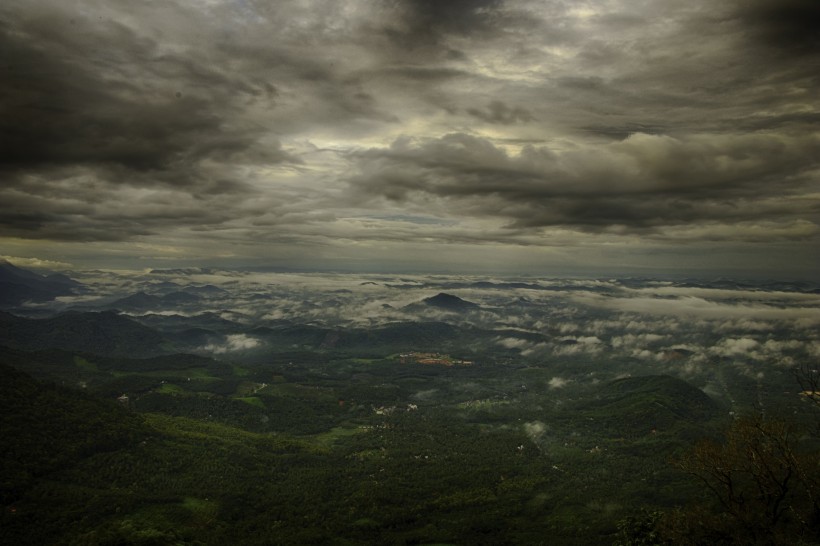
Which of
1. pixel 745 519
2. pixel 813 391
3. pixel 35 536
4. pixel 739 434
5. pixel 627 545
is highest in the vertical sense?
pixel 813 391

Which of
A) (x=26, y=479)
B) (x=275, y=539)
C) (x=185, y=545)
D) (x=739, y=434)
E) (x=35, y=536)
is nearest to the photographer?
(x=739, y=434)

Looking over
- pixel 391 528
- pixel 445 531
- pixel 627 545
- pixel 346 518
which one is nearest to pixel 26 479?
pixel 346 518

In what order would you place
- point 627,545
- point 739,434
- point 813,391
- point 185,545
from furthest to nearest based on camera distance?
point 185,545 < point 627,545 < point 739,434 < point 813,391

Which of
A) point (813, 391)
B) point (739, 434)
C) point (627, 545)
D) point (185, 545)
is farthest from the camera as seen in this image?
point (185, 545)

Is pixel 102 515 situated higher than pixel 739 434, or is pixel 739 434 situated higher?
pixel 739 434

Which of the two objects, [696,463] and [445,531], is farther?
[445,531]

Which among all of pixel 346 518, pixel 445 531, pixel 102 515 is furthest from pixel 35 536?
pixel 445 531

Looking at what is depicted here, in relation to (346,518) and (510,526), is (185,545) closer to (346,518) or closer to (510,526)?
(346,518)

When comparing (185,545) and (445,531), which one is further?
(445,531)

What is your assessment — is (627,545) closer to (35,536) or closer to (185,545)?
(185,545)
